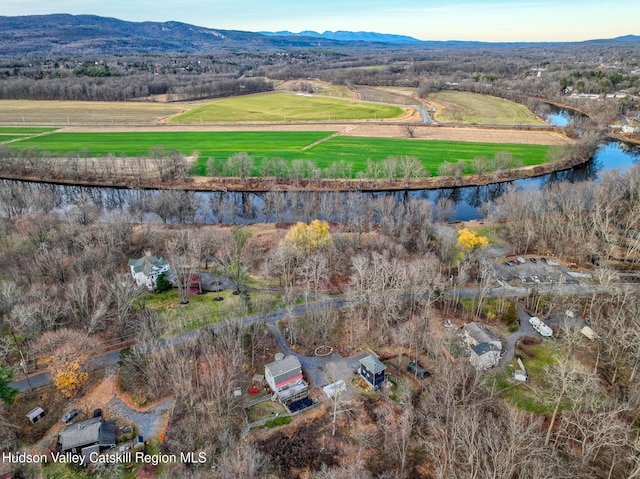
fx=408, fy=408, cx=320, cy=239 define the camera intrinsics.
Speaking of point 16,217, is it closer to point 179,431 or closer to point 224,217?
point 224,217

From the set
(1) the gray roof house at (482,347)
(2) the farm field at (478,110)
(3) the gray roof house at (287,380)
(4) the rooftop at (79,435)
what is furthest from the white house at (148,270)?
(2) the farm field at (478,110)

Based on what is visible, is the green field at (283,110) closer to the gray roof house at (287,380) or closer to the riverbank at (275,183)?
the riverbank at (275,183)

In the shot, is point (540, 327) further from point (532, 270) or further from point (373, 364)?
point (373, 364)

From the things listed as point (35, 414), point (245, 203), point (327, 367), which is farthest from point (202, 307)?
point (245, 203)

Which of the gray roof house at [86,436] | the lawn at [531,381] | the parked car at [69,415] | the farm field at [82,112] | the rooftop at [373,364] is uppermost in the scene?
the farm field at [82,112]

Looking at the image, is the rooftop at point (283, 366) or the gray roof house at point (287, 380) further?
the rooftop at point (283, 366)

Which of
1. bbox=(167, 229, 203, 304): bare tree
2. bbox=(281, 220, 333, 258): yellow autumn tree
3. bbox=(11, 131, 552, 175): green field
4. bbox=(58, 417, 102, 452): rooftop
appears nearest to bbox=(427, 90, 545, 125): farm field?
bbox=(11, 131, 552, 175): green field
